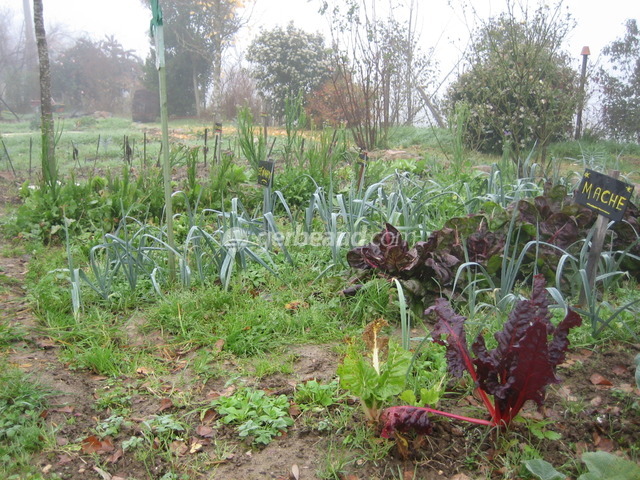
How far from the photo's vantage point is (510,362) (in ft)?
5.32

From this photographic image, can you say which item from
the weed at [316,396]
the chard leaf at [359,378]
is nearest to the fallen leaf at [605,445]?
the chard leaf at [359,378]

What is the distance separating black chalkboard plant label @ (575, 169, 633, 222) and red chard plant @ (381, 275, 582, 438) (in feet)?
2.35

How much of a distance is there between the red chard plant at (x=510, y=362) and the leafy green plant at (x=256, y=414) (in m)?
0.39

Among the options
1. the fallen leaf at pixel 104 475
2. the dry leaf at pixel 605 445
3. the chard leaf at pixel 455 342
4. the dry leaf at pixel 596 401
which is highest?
the chard leaf at pixel 455 342

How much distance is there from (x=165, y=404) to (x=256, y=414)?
1.27 feet

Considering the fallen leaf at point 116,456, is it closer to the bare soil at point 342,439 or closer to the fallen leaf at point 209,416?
the bare soil at point 342,439

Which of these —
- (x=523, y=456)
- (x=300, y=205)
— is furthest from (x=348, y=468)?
(x=300, y=205)

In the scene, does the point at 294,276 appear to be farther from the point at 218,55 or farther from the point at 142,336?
the point at 218,55

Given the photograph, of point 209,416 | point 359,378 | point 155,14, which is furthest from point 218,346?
point 155,14

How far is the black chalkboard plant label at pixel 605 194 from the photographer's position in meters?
2.11

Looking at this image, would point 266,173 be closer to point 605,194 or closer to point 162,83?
point 162,83

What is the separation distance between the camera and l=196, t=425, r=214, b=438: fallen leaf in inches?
71.2

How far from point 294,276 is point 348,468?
4.77 ft

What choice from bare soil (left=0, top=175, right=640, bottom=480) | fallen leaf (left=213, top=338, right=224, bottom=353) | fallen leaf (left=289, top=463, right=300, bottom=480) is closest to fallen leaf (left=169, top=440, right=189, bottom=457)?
bare soil (left=0, top=175, right=640, bottom=480)
